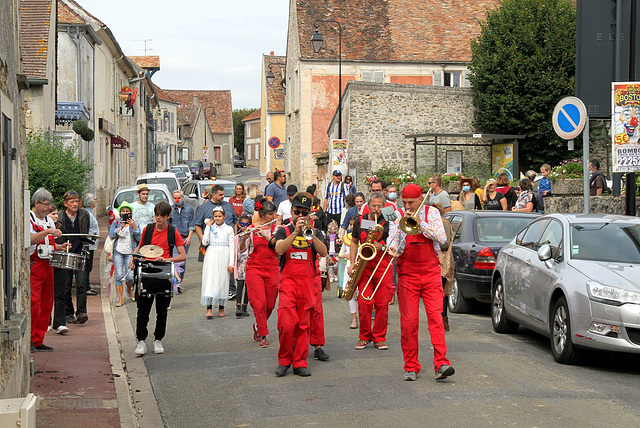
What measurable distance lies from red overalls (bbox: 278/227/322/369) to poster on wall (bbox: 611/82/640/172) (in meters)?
5.78

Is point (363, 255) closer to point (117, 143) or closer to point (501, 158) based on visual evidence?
point (501, 158)

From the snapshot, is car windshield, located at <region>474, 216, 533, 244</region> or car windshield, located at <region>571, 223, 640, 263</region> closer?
car windshield, located at <region>571, 223, 640, 263</region>

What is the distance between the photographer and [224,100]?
103688 mm

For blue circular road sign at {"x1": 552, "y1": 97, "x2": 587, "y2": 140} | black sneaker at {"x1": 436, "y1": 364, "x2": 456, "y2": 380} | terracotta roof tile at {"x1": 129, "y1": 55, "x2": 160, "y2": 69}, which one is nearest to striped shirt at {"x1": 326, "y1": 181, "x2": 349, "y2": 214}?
blue circular road sign at {"x1": 552, "y1": 97, "x2": 587, "y2": 140}

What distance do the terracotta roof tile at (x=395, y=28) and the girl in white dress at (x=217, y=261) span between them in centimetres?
3151

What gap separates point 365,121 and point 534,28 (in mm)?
8283

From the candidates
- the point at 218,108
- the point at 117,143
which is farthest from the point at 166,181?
the point at 218,108

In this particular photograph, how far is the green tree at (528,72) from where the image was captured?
116 ft

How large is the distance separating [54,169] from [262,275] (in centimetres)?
847

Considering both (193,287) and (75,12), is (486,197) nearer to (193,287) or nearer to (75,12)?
(193,287)

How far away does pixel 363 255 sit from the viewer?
9.35 meters

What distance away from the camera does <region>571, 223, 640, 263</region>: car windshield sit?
9.25 m

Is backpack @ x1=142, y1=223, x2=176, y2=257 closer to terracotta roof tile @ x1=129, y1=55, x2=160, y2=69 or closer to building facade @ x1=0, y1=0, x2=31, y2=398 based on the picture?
building facade @ x1=0, y1=0, x2=31, y2=398

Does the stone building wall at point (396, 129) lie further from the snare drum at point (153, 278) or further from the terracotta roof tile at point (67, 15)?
the snare drum at point (153, 278)
